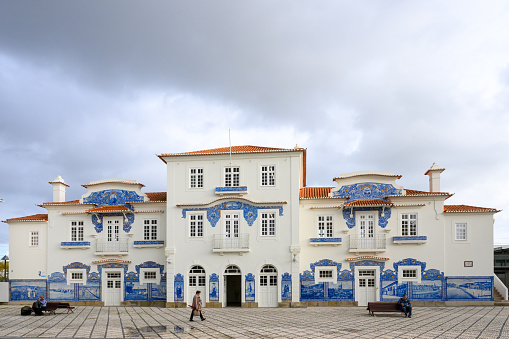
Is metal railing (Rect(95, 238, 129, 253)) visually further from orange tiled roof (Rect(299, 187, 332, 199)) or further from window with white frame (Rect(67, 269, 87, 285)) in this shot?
orange tiled roof (Rect(299, 187, 332, 199))

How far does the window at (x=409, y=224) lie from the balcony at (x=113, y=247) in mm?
17454

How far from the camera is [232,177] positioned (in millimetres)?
30828

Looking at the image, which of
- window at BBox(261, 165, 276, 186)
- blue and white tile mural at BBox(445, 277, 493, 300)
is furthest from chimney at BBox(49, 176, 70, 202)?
blue and white tile mural at BBox(445, 277, 493, 300)

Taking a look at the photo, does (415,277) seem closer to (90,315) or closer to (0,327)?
(90,315)

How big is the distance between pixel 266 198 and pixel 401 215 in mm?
8371

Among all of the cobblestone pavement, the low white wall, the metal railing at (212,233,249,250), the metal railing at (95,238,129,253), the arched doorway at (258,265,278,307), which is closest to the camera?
the cobblestone pavement

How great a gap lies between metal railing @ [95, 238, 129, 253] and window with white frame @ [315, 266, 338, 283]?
12.3 metres

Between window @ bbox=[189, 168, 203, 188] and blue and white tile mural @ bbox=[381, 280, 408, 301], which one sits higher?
window @ bbox=[189, 168, 203, 188]

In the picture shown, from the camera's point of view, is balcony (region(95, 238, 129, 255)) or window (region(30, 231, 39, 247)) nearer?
balcony (region(95, 238, 129, 255))

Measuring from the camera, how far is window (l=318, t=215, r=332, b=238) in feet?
102

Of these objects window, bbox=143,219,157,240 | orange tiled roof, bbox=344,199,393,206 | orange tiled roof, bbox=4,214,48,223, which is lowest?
window, bbox=143,219,157,240

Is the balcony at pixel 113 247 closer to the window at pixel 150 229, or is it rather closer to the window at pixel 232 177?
the window at pixel 150 229

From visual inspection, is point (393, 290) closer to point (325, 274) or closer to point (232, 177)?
point (325, 274)

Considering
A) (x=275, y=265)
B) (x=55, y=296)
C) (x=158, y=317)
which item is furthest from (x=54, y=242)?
(x=275, y=265)
